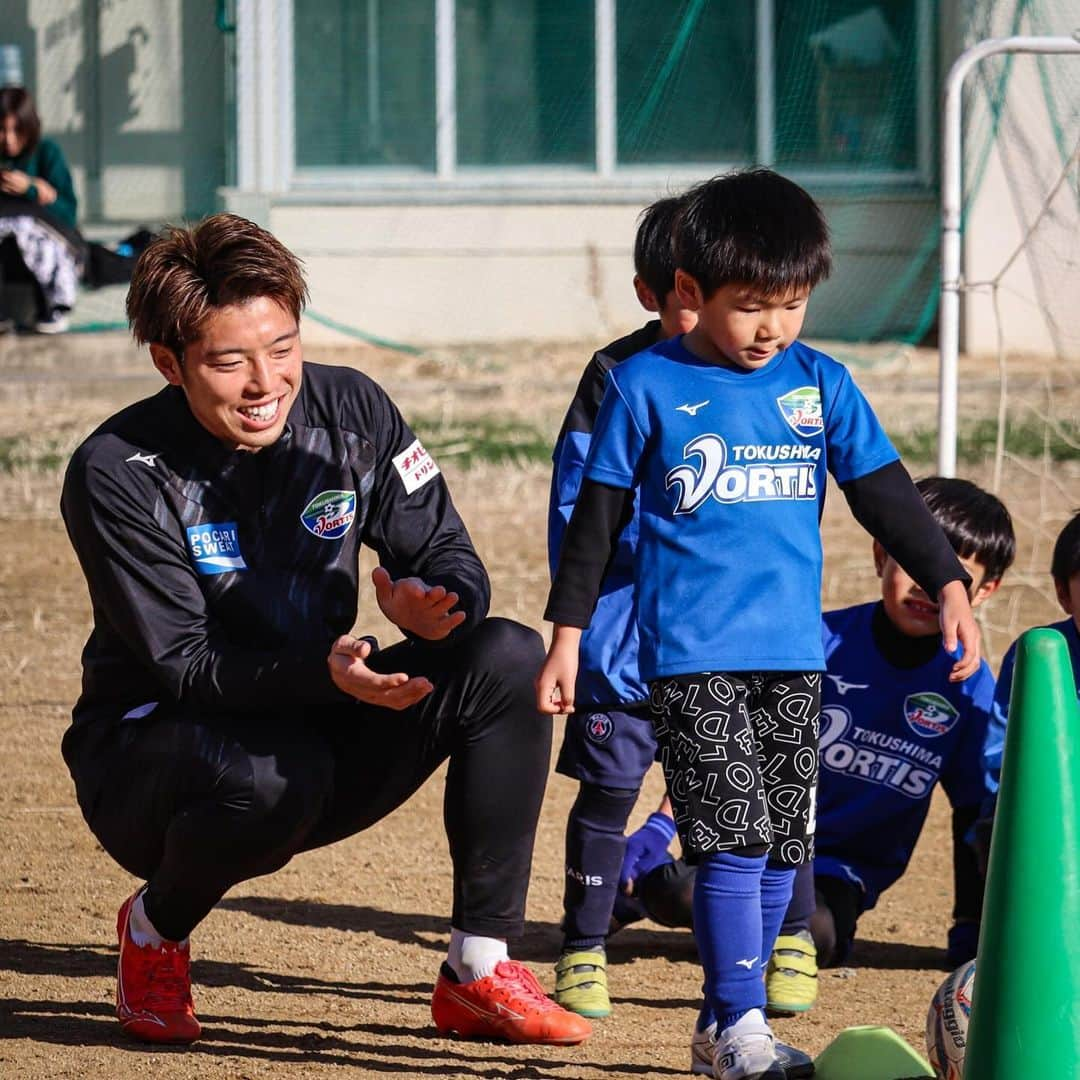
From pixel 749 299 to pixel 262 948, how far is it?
5.84ft

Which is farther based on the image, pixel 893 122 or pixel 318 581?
pixel 893 122

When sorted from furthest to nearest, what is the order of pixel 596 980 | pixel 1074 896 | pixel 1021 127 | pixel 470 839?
1. pixel 1021 127
2. pixel 596 980
3. pixel 470 839
4. pixel 1074 896

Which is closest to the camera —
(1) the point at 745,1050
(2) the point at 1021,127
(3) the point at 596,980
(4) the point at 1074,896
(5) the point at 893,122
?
(4) the point at 1074,896

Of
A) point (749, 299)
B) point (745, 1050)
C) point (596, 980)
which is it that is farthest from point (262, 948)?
point (749, 299)

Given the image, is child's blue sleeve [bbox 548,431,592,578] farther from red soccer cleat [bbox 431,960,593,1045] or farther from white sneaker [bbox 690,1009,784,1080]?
white sneaker [bbox 690,1009,784,1080]

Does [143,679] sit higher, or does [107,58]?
[107,58]

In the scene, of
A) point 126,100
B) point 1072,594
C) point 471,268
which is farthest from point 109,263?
point 1072,594

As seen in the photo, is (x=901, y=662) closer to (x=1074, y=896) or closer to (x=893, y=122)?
(x=1074, y=896)

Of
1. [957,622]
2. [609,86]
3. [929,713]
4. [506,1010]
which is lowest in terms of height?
[506,1010]

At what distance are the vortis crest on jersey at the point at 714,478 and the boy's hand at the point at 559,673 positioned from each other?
28 centimetres

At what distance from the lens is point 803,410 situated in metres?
2.92

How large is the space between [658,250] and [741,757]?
4.06 ft

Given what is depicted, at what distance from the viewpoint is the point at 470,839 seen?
3127 millimetres

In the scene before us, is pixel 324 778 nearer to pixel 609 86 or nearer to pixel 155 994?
pixel 155 994
